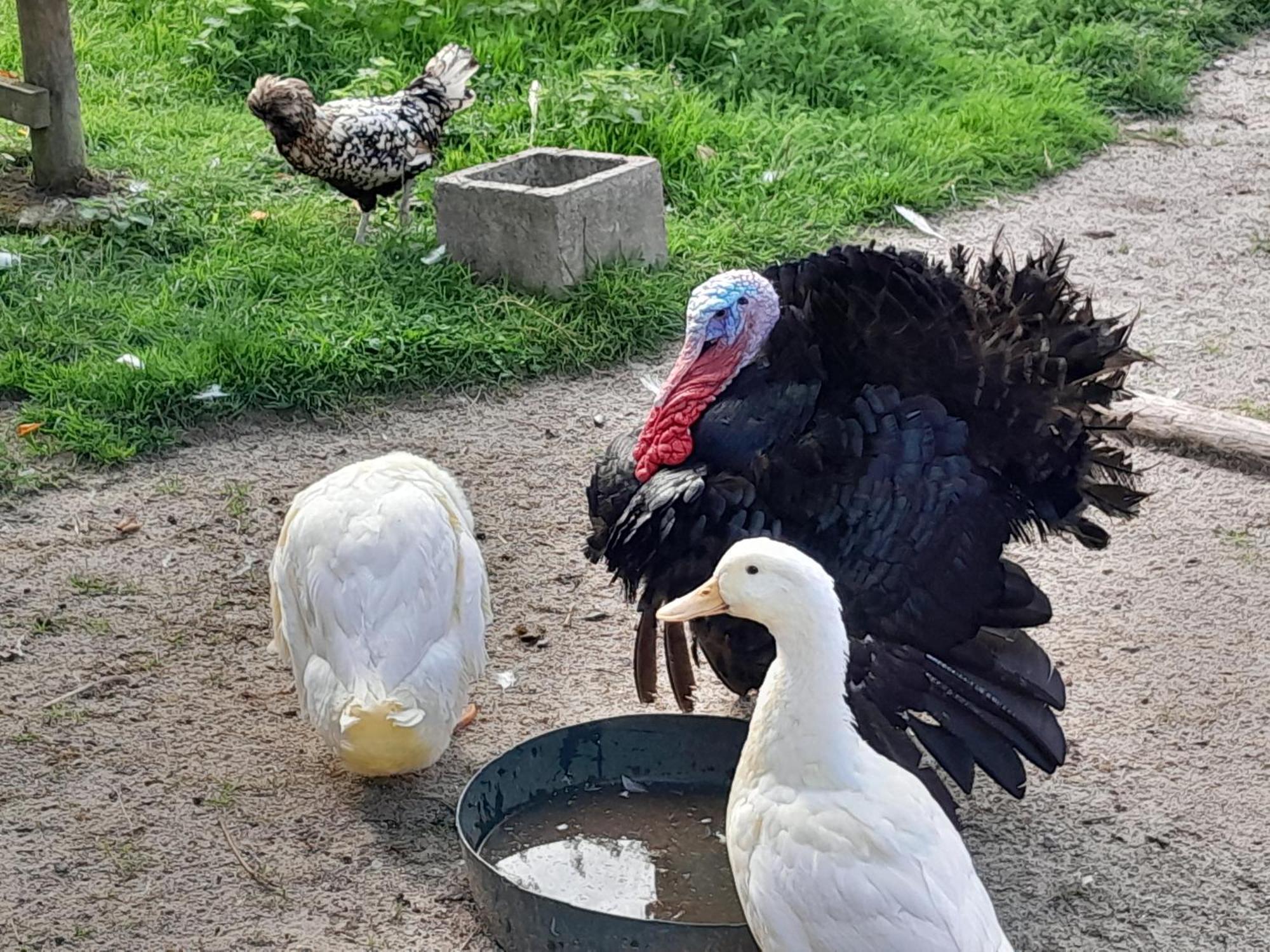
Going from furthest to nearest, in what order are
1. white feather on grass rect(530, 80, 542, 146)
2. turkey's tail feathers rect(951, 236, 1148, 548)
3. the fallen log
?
white feather on grass rect(530, 80, 542, 146)
the fallen log
turkey's tail feathers rect(951, 236, 1148, 548)

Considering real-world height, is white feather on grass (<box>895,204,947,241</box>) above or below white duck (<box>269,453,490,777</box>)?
below

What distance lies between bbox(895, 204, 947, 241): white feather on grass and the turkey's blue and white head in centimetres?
365

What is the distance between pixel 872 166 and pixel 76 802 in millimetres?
5388

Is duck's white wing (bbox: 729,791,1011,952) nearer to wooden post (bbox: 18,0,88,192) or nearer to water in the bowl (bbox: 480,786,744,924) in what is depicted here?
water in the bowl (bbox: 480,786,744,924)

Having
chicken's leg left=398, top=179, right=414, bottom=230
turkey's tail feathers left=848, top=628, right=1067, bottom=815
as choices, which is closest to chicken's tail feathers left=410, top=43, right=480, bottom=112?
chicken's leg left=398, top=179, right=414, bottom=230

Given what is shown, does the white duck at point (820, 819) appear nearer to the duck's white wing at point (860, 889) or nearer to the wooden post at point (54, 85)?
the duck's white wing at point (860, 889)

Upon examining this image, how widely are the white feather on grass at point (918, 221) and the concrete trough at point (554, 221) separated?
127 cm

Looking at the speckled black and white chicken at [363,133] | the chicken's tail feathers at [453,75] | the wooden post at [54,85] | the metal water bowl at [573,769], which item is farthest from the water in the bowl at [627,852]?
the wooden post at [54,85]

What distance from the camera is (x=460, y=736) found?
4188 millimetres

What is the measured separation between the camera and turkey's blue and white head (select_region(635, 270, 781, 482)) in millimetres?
3908

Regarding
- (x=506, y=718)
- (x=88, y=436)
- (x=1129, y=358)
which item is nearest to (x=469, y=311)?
(x=88, y=436)

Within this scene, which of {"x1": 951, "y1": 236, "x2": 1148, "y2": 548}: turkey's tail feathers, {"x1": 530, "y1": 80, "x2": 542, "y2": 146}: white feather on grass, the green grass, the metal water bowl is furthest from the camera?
{"x1": 530, "y1": 80, "x2": 542, "y2": 146}: white feather on grass

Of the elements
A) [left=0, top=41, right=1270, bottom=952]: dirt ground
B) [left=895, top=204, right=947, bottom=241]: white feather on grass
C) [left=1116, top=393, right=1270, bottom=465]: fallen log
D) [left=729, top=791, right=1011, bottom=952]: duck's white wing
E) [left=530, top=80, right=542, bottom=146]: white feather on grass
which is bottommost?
[left=0, top=41, right=1270, bottom=952]: dirt ground

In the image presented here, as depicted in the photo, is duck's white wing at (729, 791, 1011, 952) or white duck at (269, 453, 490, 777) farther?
white duck at (269, 453, 490, 777)
